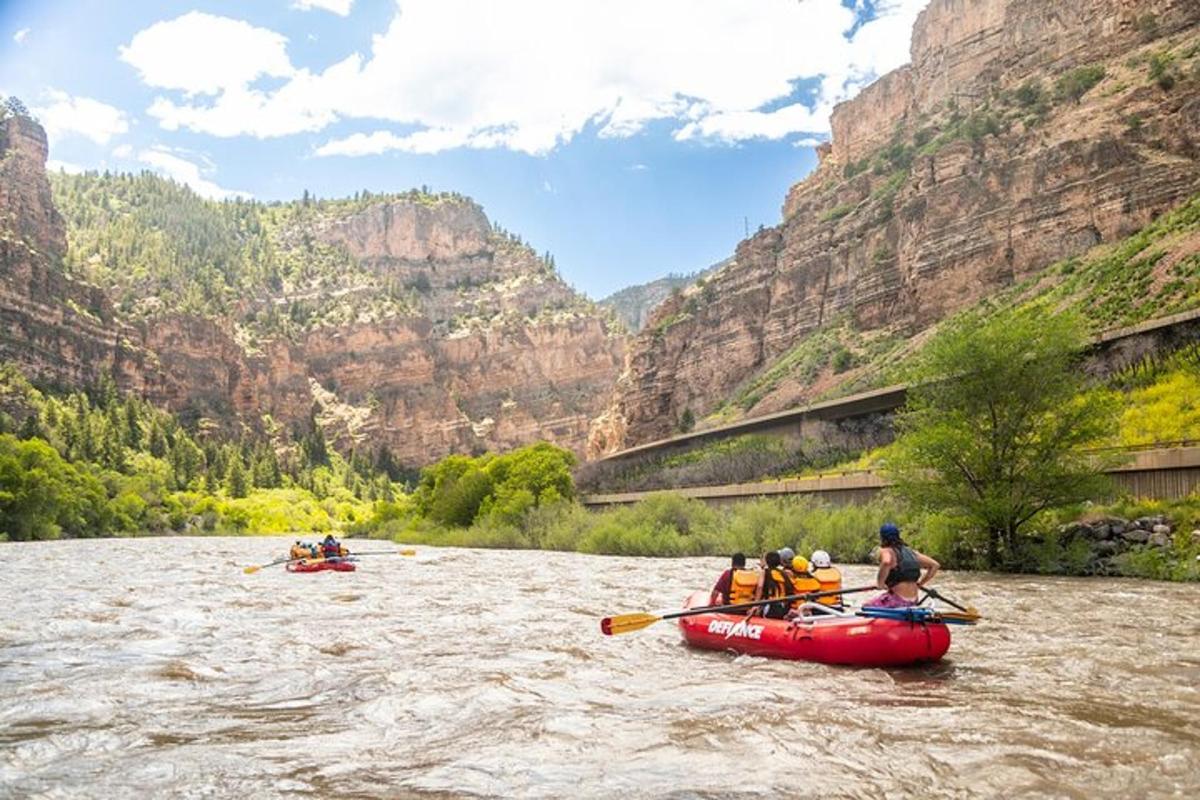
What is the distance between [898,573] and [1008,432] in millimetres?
15813

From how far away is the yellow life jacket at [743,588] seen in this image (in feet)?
51.9

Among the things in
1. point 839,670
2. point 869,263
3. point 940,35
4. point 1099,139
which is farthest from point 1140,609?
point 940,35

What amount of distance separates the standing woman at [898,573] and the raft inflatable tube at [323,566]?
2823cm

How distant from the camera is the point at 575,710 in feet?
35.7

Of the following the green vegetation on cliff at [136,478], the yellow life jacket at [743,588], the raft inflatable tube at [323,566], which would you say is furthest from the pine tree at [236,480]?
the yellow life jacket at [743,588]

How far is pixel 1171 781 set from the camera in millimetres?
7344

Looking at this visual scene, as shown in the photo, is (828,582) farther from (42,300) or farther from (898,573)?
(42,300)

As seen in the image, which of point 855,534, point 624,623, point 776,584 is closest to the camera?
point 776,584

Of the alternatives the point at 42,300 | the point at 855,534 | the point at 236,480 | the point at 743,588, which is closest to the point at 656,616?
the point at 743,588

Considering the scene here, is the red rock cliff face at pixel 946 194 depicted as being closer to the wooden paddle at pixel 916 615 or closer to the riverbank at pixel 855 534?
the riverbank at pixel 855 534

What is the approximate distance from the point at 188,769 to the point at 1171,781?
28.0ft

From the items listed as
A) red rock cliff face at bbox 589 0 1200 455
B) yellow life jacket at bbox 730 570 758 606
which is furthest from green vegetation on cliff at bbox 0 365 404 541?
yellow life jacket at bbox 730 570 758 606

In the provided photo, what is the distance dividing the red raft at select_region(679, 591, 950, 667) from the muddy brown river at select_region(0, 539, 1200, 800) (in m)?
0.27

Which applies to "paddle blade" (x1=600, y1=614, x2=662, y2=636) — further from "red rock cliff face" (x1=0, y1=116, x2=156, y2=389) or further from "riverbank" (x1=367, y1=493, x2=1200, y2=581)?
"red rock cliff face" (x1=0, y1=116, x2=156, y2=389)
